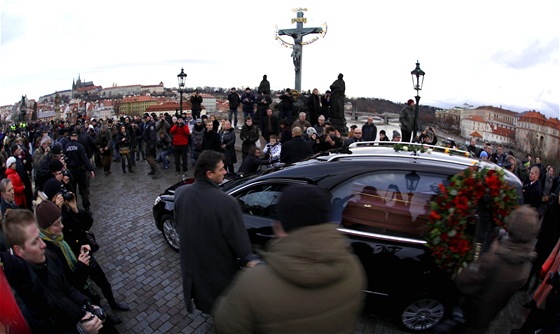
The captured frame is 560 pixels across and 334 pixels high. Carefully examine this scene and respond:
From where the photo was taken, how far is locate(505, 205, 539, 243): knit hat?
9.22 feet

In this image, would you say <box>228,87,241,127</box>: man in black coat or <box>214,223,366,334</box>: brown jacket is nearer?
<box>214,223,366,334</box>: brown jacket

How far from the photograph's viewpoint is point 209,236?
10.2ft

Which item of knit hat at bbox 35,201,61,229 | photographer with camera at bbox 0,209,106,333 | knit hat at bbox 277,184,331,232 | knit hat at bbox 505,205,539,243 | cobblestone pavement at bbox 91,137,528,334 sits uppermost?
knit hat at bbox 277,184,331,232

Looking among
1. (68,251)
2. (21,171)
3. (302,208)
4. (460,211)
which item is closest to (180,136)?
(21,171)

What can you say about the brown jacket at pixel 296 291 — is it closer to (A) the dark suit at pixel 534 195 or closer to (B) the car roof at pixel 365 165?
(B) the car roof at pixel 365 165

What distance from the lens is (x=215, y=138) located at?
10547 mm

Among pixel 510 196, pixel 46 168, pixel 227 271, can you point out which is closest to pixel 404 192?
pixel 510 196

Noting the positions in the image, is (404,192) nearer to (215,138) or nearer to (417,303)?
(417,303)

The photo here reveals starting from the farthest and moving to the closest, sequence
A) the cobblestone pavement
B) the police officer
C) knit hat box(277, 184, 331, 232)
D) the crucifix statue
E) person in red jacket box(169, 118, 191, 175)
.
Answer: the crucifix statue, person in red jacket box(169, 118, 191, 175), the police officer, the cobblestone pavement, knit hat box(277, 184, 331, 232)

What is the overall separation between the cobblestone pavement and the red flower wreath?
1.18 meters

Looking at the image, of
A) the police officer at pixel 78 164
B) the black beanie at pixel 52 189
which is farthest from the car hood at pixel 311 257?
the police officer at pixel 78 164

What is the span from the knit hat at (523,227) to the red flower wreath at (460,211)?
944 millimetres

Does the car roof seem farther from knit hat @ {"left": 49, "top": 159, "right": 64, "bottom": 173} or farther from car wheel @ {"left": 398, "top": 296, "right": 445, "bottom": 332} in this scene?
knit hat @ {"left": 49, "top": 159, "right": 64, "bottom": 173}

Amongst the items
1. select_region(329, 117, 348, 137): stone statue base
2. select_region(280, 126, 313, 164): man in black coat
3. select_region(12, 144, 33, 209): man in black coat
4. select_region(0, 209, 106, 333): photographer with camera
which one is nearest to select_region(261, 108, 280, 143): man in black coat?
select_region(329, 117, 348, 137): stone statue base
